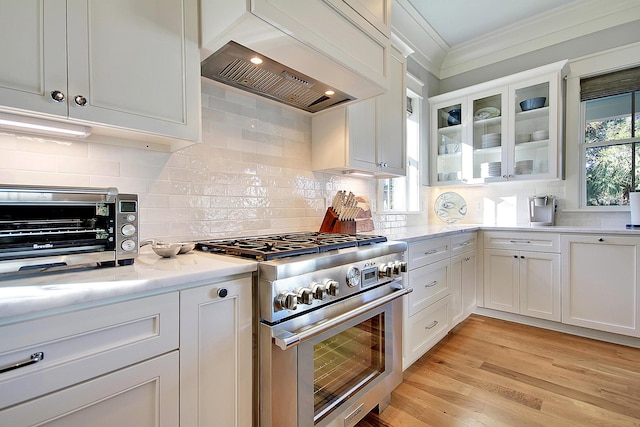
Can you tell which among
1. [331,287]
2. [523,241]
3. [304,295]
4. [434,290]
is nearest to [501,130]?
[523,241]

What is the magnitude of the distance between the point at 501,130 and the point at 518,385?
7.99ft

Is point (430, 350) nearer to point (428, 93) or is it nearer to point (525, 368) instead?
point (525, 368)

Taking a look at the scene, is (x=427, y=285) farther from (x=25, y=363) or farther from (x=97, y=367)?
(x=25, y=363)

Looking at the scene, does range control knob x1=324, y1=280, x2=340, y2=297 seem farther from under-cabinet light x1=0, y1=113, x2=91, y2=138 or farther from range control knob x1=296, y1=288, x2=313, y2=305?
under-cabinet light x1=0, y1=113, x2=91, y2=138

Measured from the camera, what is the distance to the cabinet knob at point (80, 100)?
96cm

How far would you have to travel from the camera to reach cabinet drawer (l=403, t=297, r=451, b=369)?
195 cm

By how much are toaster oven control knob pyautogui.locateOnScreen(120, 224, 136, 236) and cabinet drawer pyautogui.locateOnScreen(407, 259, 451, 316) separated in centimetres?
157

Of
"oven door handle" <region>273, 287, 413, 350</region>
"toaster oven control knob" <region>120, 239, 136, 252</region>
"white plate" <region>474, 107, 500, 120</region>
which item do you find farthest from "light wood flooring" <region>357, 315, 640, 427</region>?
"white plate" <region>474, 107, 500, 120</region>

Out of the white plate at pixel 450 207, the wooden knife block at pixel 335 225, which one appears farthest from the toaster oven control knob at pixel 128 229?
the white plate at pixel 450 207

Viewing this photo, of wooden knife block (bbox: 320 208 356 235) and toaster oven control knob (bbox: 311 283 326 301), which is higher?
wooden knife block (bbox: 320 208 356 235)

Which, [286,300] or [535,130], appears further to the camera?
[535,130]

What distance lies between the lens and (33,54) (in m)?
0.89

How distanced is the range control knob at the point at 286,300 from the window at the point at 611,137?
3.28m

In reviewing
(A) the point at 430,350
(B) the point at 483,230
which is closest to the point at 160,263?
(A) the point at 430,350
